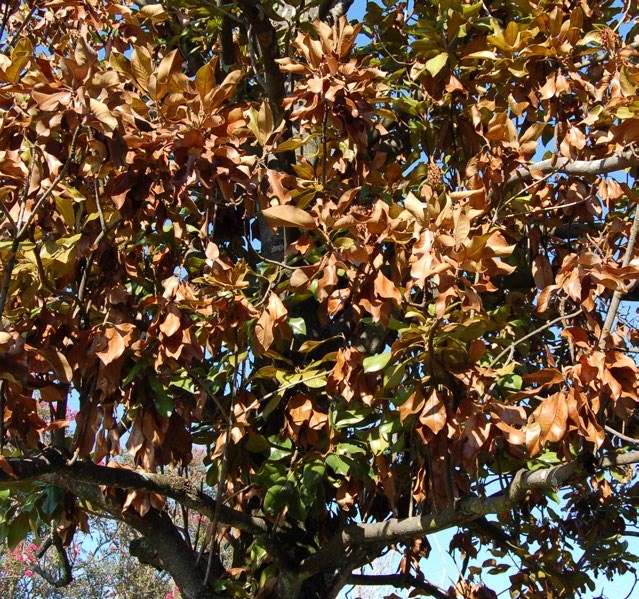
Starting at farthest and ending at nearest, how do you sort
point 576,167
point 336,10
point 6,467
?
point 336,10 < point 576,167 < point 6,467

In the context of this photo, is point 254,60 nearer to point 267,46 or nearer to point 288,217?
→ point 267,46

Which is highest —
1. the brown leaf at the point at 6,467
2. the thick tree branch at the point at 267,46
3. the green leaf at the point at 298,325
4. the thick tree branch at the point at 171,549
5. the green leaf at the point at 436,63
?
the thick tree branch at the point at 267,46

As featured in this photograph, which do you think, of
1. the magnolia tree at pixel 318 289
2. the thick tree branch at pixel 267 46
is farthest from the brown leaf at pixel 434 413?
the thick tree branch at pixel 267 46

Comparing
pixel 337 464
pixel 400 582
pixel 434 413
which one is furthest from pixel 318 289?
pixel 400 582

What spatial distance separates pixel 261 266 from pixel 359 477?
0.82 m

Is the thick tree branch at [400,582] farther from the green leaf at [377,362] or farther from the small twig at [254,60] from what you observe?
the small twig at [254,60]

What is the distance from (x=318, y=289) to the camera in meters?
2.10

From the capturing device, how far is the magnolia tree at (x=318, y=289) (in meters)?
2.00

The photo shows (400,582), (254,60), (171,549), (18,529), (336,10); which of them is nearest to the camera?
(171,549)

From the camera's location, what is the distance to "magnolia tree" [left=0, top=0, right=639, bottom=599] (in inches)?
78.6

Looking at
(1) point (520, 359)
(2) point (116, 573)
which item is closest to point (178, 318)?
(1) point (520, 359)

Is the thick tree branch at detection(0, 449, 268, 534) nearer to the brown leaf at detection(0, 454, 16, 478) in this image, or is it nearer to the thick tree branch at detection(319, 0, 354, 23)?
the brown leaf at detection(0, 454, 16, 478)

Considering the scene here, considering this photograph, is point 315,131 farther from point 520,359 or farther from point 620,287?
point 620,287

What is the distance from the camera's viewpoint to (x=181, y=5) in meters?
3.25
